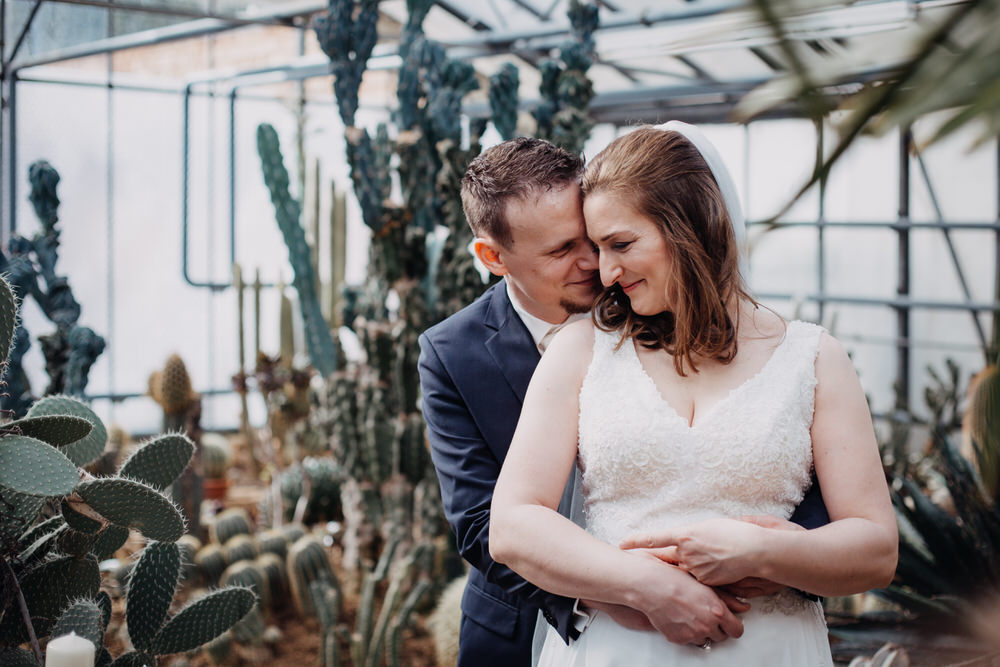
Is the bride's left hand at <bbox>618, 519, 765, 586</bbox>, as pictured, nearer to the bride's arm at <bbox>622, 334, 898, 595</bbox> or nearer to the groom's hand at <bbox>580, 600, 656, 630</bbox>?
the bride's arm at <bbox>622, 334, 898, 595</bbox>

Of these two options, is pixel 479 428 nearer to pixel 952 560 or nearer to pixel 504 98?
pixel 952 560

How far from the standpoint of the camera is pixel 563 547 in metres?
1.24

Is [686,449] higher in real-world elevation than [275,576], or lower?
higher

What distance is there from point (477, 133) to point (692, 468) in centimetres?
267

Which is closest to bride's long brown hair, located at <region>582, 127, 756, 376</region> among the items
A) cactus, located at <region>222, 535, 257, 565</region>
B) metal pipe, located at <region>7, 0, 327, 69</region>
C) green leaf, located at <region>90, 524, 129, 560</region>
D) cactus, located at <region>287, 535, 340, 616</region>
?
green leaf, located at <region>90, 524, 129, 560</region>

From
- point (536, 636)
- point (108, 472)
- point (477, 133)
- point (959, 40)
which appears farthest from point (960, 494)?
point (108, 472)

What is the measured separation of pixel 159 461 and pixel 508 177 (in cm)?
85

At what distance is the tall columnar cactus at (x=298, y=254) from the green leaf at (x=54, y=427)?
3.14 metres

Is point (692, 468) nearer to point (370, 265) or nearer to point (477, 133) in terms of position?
point (477, 133)

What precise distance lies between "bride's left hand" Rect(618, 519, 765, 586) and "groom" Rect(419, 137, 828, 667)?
34 centimetres

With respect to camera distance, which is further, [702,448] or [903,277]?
[903,277]

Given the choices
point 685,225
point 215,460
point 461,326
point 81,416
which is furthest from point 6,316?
point 215,460

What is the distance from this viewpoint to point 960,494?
8.70ft

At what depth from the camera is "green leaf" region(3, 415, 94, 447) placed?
5.05 feet
